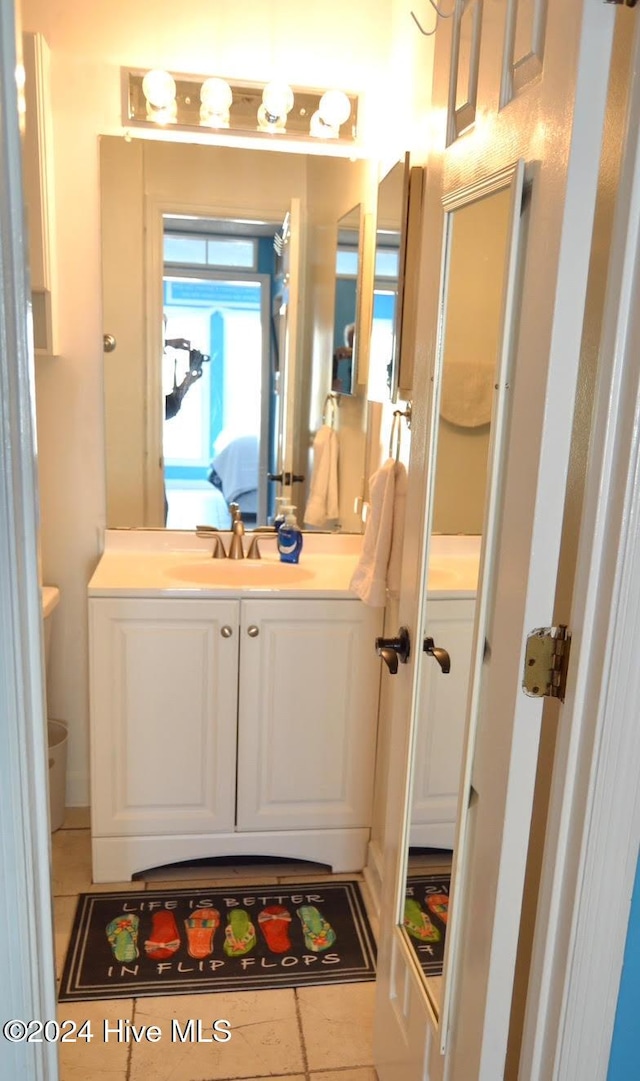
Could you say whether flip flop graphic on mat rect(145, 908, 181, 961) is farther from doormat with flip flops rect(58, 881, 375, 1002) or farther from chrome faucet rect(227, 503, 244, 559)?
chrome faucet rect(227, 503, 244, 559)

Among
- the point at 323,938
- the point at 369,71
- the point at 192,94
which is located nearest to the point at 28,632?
the point at 323,938

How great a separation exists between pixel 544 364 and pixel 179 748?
1743 millimetres

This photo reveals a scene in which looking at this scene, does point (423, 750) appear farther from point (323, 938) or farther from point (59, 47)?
point (59, 47)

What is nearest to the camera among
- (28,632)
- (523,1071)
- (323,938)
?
(28,632)

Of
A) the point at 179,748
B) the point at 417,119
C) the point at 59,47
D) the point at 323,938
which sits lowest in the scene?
the point at 323,938

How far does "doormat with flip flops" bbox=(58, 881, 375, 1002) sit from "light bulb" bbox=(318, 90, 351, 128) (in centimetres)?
233

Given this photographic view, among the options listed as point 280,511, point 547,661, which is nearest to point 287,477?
point 280,511

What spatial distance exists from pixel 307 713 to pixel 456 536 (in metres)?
1.23

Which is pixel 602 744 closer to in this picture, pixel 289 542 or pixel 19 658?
pixel 19 658

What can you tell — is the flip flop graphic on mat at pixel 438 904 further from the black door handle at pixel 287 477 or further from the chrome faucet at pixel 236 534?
the black door handle at pixel 287 477

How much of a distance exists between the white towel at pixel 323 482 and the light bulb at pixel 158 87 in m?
1.08

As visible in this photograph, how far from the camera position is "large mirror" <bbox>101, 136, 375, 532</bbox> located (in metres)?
2.54

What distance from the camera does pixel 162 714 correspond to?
2379mm

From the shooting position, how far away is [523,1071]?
3.78 feet
